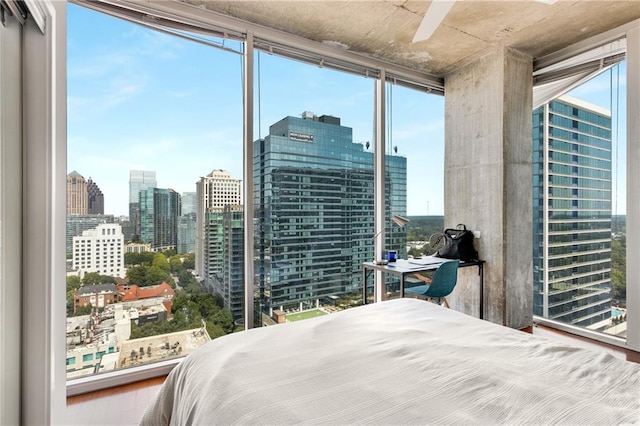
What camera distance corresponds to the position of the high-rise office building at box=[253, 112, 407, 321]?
3031 mm

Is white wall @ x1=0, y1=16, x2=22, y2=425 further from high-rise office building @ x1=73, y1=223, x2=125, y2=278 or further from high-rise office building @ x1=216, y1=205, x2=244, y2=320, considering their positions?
high-rise office building @ x1=216, y1=205, x2=244, y2=320

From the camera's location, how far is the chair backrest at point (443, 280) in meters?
3.04

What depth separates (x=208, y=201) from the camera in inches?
109

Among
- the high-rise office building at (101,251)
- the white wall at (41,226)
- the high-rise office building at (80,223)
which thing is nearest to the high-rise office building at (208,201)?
the high-rise office building at (101,251)

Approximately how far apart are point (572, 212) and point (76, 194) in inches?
175

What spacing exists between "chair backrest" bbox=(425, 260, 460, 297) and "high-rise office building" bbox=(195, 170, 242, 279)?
191 centimetres

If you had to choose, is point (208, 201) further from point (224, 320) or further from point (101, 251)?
point (224, 320)

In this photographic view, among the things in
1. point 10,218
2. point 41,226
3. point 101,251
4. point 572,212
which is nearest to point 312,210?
point 101,251

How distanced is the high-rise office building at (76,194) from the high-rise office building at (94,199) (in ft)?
0.06

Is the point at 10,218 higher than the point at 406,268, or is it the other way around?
the point at 10,218

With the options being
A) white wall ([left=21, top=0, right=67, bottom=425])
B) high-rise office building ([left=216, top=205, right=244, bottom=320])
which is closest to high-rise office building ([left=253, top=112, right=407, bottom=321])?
high-rise office building ([left=216, top=205, right=244, bottom=320])

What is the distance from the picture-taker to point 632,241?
2.86 meters

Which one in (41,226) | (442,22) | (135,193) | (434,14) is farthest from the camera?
(442,22)

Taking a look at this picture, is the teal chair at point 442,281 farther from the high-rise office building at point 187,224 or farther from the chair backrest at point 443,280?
the high-rise office building at point 187,224
